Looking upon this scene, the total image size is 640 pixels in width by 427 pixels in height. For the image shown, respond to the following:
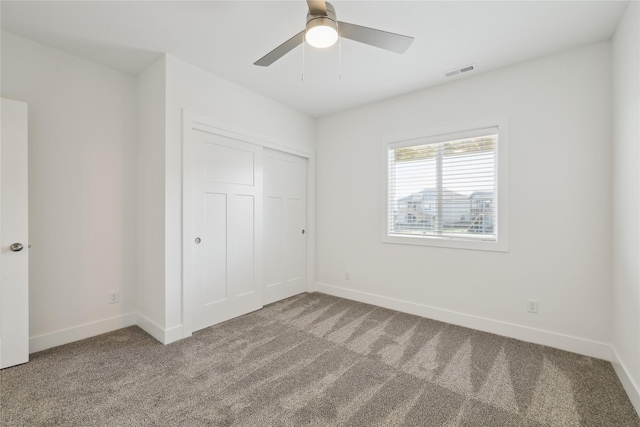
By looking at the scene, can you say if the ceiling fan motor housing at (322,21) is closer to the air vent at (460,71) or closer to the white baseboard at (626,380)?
the air vent at (460,71)

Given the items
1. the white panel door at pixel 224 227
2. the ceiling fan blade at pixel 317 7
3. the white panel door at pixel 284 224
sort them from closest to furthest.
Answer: the ceiling fan blade at pixel 317 7
the white panel door at pixel 224 227
the white panel door at pixel 284 224

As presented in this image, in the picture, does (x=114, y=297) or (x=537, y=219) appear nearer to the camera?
(x=537, y=219)

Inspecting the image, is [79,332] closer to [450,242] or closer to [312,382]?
[312,382]

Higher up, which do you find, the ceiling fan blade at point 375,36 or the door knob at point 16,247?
the ceiling fan blade at point 375,36

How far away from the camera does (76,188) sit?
2.62m

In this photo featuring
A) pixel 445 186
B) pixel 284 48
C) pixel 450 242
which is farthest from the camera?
pixel 445 186

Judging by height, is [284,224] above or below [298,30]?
below

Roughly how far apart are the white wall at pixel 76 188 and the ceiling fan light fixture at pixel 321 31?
2.43m

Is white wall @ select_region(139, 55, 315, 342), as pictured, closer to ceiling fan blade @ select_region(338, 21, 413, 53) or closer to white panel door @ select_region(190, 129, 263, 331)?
white panel door @ select_region(190, 129, 263, 331)

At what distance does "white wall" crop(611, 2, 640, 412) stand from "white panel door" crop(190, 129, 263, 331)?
10.7ft

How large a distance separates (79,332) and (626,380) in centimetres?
441

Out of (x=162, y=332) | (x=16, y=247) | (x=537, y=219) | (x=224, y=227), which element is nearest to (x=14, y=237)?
(x=16, y=247)

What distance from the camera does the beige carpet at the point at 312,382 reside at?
167cm


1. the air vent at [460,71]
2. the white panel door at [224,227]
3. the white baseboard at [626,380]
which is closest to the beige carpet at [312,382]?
the white baseboard at [626,380]
